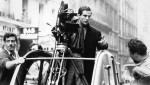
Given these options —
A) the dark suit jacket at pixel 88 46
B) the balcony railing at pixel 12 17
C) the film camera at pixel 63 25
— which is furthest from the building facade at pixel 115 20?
the film camera at pixel 63 25

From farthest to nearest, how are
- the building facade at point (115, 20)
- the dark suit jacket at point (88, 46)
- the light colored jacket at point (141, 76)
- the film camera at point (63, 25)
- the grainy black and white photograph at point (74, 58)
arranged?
the building facade at point (115, 20) < the dark suit jacket at point (88, 46) < the film camera at point (63, 25) < the grainy black and white photograph at point (74, 58) < the light colored jacket at point (141, 76)

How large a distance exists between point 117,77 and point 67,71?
758 millimetres

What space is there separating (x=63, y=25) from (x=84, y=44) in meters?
0.78

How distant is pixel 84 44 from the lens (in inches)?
212

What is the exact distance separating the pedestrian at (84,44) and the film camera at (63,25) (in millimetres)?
304

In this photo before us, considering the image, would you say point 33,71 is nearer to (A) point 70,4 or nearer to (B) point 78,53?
(B) point 78,53

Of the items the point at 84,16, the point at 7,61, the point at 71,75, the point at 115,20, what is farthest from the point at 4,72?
the point at 115,20

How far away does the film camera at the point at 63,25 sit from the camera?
4.71 meters

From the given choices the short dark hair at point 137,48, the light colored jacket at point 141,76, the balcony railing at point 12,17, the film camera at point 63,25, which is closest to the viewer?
the light colored jacket at point 141,76

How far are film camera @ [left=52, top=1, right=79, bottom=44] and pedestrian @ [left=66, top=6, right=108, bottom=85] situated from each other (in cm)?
30

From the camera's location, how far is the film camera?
471 cm

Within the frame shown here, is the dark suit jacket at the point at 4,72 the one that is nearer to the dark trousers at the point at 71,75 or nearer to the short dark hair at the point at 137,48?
the dark trousers at the point at 71,75

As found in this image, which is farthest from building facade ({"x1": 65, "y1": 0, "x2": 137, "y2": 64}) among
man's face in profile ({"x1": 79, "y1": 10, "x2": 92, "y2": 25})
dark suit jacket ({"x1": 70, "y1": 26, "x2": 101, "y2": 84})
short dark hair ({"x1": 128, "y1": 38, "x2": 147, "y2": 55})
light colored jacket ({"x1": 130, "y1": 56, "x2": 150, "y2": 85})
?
light colored jacket ({"x1": 130, "y1": 56, "x2": 150, "y2": 85})

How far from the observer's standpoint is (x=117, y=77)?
190 inches
